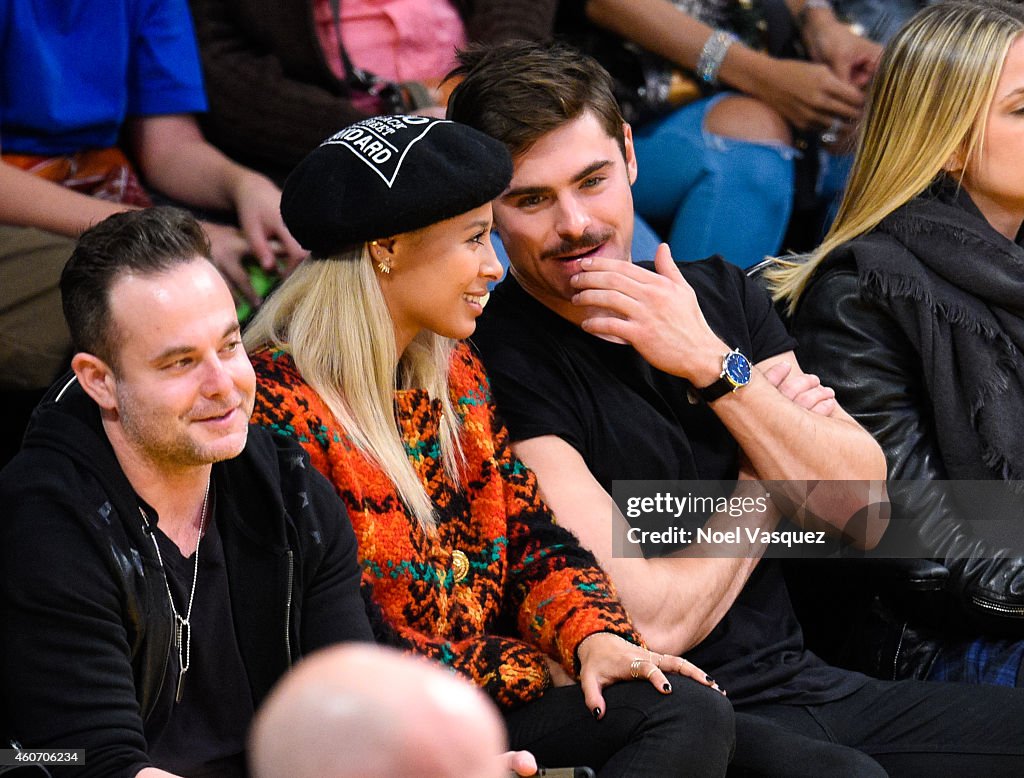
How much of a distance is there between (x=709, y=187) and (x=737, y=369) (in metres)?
1.20

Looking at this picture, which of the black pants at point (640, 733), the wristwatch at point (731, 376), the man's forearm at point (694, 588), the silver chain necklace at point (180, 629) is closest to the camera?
the silver chain necklace at point (180, 629)

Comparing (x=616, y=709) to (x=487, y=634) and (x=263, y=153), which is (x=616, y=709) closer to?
(x=487, y=634)

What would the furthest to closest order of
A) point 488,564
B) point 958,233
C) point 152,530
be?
point 958,233 → point 488,564 → point 152,530

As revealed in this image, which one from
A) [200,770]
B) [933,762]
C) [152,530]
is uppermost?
[152,530]

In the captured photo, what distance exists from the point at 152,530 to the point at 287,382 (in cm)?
39

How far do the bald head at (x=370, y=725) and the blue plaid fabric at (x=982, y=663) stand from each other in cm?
204

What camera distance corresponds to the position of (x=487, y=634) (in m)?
2.33

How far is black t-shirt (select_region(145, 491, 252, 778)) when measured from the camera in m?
1.84

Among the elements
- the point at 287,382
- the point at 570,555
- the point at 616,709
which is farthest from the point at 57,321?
the point at 616,709

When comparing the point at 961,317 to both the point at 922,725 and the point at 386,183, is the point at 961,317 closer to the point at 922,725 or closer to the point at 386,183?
the point at 922,725

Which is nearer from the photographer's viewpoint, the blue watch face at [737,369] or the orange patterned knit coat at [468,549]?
the orange patterned knit coat at [468,549]

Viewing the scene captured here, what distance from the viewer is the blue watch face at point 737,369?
8.45 feet

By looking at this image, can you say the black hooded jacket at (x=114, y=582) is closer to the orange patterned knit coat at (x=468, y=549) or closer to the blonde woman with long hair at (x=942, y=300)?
the orange patterned knit coat at (x=468, y=549)

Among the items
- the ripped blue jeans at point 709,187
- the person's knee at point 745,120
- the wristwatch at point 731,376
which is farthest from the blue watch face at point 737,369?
the person's knee at point 745,120
